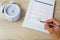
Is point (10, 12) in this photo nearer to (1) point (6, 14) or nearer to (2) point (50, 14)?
(1) point (6, 14)

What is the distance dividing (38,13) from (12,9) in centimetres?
17

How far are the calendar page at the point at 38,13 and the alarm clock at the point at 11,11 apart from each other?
0.21ft

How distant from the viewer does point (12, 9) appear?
3.44ft

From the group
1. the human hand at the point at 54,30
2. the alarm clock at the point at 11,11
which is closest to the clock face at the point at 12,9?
the alarm clock at the point at 11,11

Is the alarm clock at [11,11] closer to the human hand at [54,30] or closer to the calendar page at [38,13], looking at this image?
the calendar page at [38,13]

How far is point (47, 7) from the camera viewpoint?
3.54 ft

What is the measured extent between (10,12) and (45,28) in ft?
0.81

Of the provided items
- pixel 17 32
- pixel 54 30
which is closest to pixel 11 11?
pixel 17 32

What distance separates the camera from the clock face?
104cm

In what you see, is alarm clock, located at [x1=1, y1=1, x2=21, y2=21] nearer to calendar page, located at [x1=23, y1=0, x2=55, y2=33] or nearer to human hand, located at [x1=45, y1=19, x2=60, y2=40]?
calendar page, located at [x1=23, y1=0, x2=55, y2=33]

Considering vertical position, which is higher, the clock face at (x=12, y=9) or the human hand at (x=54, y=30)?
the clock face at (x=12, y=9)

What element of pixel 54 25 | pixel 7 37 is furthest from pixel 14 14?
pixel 54 25

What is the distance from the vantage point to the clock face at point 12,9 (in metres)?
1.04

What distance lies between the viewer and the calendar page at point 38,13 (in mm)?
1029
